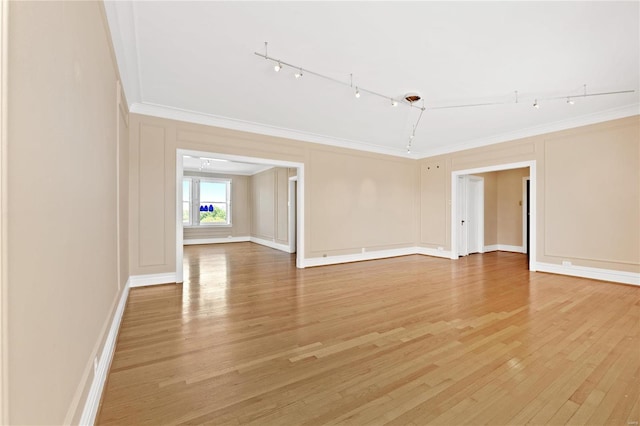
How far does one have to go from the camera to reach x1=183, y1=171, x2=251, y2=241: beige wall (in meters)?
10.5

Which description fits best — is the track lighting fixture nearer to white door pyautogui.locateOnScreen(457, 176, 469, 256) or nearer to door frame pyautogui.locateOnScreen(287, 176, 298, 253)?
white door pyautogui.locateOnScreen(457, 176, 469, 256)

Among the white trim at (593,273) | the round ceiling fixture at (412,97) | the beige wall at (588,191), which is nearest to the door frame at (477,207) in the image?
the beige wall at (588,191)

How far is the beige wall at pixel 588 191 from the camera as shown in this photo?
4656 mm

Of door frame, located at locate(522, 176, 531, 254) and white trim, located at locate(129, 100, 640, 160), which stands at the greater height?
white trim, located at locate(129, 100, 640, 160)

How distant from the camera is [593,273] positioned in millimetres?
5012

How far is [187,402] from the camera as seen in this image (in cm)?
178

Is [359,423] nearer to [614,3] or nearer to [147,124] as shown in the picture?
[614,3]

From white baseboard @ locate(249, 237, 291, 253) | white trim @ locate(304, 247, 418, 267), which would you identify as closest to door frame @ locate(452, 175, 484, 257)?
white trim @ locate(304, 247, 418, 267)

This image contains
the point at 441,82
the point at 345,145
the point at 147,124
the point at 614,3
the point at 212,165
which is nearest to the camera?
the point at 614,3

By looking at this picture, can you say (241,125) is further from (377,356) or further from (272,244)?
(272,244)

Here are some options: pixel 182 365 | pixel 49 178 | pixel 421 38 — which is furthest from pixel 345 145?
pixel 49 178

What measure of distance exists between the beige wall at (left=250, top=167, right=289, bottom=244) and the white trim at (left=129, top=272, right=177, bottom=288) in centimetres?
409

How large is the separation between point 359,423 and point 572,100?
5.21 m

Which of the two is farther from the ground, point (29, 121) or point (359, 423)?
point (29, 121)
